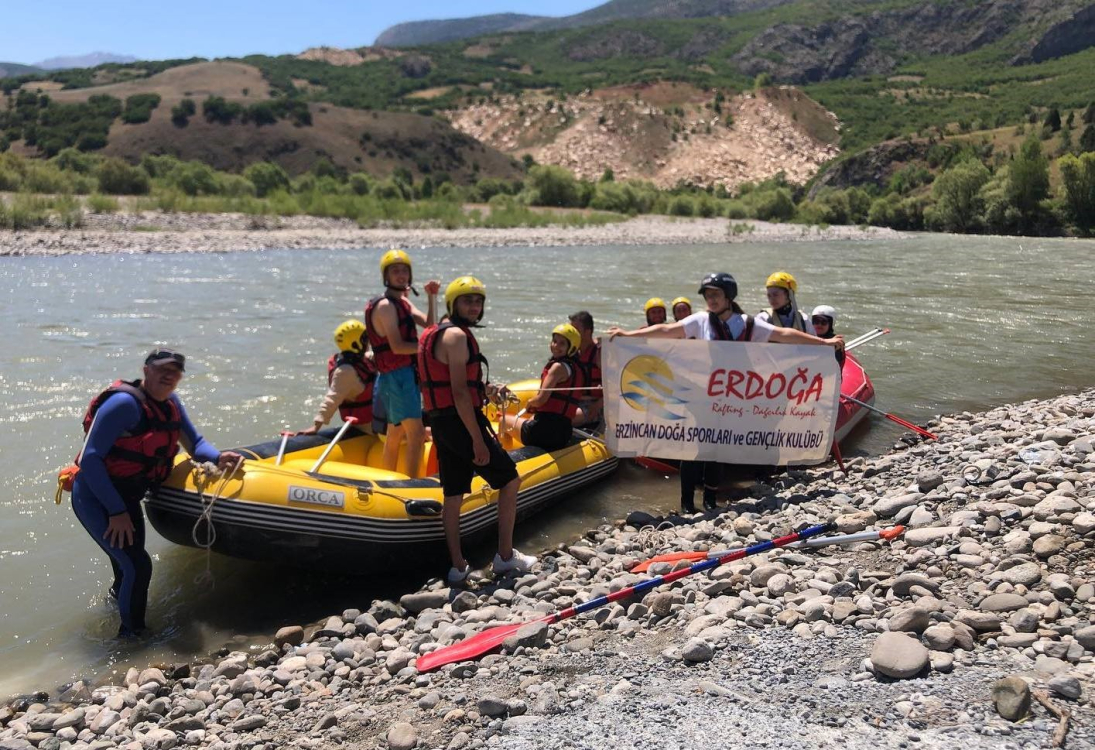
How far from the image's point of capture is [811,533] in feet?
16.5

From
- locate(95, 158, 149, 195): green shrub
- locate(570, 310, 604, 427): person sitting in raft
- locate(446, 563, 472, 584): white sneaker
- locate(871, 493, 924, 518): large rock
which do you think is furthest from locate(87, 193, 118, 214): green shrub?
locate(871, 493, 924, 518): large rock


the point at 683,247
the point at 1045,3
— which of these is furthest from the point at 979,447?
the point at 1045,3

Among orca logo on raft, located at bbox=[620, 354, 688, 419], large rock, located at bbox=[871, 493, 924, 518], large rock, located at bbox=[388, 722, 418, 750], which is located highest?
orca logo on raft, located at bbox=[620, 354, 688, 419]

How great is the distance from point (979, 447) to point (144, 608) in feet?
19.8

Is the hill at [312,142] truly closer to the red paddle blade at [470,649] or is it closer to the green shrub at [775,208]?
the green shrub at [775,208]

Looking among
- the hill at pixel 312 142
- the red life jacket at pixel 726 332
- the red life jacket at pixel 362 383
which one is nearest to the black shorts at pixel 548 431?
the red life jacket at pixel 362 383

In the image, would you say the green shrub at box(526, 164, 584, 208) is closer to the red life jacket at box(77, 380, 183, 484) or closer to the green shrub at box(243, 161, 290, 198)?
the green shrub at box(243, 161, 290, 198)

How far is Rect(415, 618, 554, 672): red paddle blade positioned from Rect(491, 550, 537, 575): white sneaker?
991mm

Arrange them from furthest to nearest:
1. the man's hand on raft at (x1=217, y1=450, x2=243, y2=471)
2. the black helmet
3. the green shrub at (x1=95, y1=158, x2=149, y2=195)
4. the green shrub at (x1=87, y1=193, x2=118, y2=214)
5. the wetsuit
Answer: the green shrub at (x1=95, y1=158, x2=149, y2=195)
the green shrub at (x1=87, y1=193, x2=118, y2=214)
the black helmet
the man's hand on raft at (x1=217, y1=450, x2=243, y2=471)
the wetsuit

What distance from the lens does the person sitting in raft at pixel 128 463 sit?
15.3 ft

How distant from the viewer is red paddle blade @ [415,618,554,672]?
13.6 feet

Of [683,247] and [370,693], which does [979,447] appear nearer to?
[370,693]

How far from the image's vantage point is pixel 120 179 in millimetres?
44344

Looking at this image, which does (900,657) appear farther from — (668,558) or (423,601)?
(423,601)
